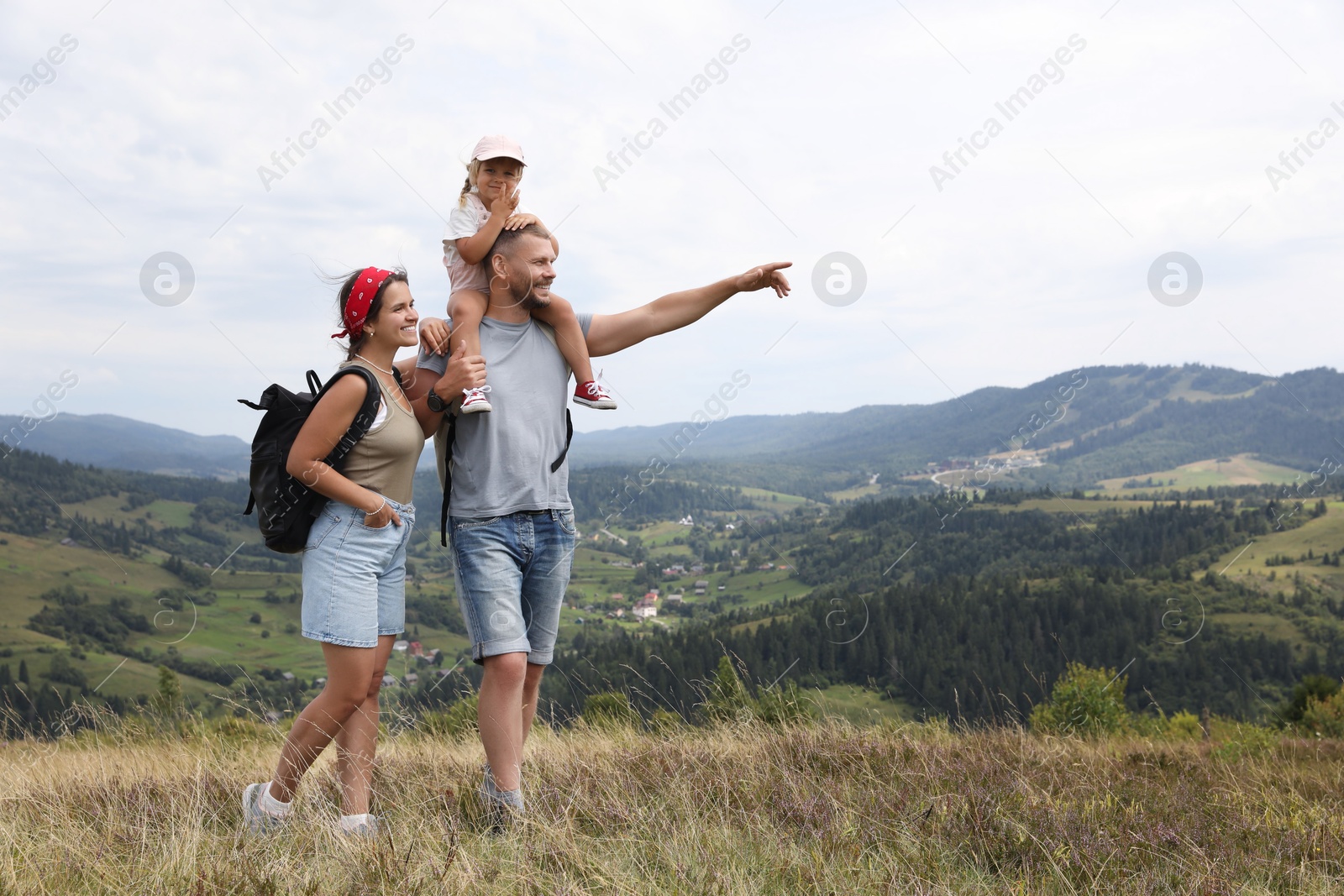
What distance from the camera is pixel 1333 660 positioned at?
84812 millimetres

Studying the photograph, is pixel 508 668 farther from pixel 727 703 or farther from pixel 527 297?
pixel 727 703

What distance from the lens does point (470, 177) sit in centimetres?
315

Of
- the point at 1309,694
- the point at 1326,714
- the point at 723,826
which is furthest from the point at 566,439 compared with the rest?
the point at 1309,694

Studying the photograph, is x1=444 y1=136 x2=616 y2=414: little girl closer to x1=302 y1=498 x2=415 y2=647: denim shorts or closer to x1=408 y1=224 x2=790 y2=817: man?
x1=408 y1=224 x2=790 y2=817: man

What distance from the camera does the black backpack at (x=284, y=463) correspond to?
9.50 feet

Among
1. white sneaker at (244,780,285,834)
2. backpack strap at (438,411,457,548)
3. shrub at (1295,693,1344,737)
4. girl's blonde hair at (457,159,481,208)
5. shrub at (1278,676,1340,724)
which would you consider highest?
girl's blonde hair at (457,159,481,208)

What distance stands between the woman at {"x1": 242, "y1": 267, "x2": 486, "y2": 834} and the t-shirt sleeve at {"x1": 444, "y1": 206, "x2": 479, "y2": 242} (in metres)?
0.27

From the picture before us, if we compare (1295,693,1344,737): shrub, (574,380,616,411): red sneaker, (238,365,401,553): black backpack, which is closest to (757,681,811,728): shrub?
(574,380,616,411): red sneaker

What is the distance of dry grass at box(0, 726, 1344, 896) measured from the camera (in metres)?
2.38

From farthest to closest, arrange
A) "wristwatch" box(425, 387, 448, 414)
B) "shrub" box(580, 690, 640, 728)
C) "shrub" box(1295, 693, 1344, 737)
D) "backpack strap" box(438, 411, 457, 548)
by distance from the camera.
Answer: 1. "shrub" box(1295, 693, 1344, 737)
2. "shrub" box(580, 690, 640, 728)
3. "backpack strap" box(438, 411, 457, 548)
4. "wristwatch" box(425, 387, 448, 414)

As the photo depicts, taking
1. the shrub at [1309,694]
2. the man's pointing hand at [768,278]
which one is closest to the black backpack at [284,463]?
the man's pointing hand at [768,278]

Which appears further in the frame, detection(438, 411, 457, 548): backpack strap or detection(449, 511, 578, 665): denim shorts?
detection(438, 411, 457, 548): backpack strap

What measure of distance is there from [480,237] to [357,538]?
117 centimetres

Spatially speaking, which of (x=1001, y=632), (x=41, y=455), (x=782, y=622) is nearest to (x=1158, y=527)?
(x=1001, y=632)
